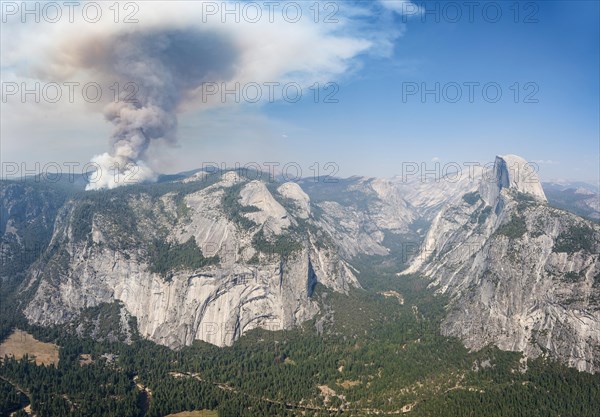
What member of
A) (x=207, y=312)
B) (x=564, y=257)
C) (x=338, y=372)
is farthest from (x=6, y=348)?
(x=564, y=257)

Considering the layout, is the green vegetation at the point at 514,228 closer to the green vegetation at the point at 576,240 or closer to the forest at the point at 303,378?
the green vegetation at the point at 576,240

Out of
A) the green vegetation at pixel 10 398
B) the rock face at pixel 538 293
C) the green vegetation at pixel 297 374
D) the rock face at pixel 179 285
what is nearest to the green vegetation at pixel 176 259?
the rock face at pixel 179 285

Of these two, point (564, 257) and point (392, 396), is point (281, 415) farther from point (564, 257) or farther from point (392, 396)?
point (564, 257)

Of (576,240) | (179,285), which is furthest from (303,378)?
(576,240)

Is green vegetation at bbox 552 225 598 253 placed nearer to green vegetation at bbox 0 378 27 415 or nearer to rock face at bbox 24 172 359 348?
rock face at bbox 24 172 359 348

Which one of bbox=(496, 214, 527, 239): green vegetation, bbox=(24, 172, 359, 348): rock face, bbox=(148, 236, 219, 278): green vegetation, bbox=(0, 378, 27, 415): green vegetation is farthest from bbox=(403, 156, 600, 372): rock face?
bbox=(0, 378, 27, 415): green vegetation

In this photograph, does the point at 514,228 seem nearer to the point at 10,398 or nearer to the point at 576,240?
the point at 576,240
